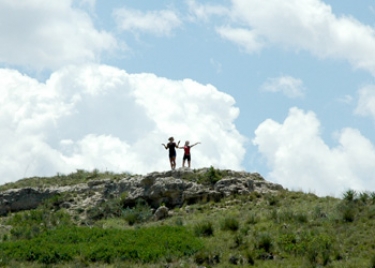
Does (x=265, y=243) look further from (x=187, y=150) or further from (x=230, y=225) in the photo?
(x=187, y=150)

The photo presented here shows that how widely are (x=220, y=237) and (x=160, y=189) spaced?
25.5 feet

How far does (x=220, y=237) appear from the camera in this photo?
27.2m

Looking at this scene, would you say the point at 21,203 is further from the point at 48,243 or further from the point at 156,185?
the point at 48,243

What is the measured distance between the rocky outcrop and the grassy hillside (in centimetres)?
97

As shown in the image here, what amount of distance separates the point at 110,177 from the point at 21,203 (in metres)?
4.79

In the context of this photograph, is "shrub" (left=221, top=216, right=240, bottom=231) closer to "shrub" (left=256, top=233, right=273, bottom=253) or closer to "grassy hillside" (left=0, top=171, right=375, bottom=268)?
"grassy hillside" (left=0, top=171, right=375, bottom=268)

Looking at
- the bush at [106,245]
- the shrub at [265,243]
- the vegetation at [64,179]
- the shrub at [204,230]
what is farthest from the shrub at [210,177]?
the shrub at [265,243]

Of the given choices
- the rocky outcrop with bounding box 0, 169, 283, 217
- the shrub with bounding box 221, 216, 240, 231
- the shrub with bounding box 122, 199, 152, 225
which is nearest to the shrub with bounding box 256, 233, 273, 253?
the shrub with bounding box 221, 216, 240, 231

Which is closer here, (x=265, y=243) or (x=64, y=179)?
(x=265, y=243)

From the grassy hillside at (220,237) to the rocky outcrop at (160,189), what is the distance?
968 millimetres

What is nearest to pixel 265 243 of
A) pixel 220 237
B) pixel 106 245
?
pixel 220 237

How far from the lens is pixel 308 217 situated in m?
29.0

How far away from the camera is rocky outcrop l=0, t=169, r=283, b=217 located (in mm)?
34188

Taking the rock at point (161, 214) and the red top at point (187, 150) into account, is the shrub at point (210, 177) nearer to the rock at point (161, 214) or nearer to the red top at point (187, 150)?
the red top at point (187, 150)
